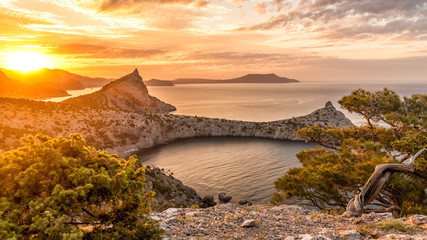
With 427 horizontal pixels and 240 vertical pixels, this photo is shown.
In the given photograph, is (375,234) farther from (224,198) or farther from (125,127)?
(125,127)

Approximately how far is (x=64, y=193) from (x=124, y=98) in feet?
482

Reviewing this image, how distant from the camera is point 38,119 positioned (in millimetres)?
64500

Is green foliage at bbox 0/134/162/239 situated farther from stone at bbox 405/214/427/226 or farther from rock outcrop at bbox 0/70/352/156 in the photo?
rock outcrop at bbox 0/70/352/156

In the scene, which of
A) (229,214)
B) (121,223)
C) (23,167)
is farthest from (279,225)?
(23,167)

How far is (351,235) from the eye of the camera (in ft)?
34.2

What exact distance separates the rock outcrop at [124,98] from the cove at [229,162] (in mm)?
58230

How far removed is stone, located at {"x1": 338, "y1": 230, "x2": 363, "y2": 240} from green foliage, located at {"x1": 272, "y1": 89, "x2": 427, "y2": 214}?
783cm

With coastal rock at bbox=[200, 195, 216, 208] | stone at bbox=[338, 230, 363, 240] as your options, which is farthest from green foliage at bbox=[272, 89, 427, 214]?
coastal rock at bbox=[200, 195, 216, 208]

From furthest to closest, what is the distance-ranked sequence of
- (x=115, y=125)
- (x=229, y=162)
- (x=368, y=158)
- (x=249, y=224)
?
(x=115, y=125)
(x=229, y=162)
(x=368, y=158)
(x=249, y=224)

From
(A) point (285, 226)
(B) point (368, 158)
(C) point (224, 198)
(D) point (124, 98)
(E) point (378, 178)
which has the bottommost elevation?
(C) point (224, 198)

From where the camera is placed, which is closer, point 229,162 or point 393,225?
point 393,225

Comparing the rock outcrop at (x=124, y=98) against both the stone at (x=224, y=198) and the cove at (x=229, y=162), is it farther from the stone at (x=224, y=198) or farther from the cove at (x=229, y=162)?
the stone at (x=224, y=198)

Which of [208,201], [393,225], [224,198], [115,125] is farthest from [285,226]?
[115,125]

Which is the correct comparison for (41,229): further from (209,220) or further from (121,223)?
(209,220)
